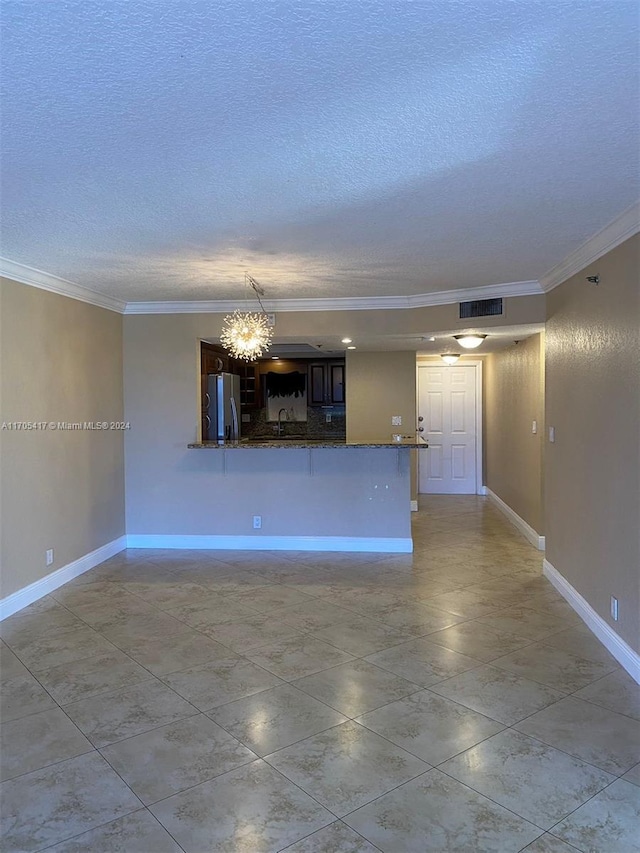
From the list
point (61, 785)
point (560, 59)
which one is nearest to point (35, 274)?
point (61, 785)

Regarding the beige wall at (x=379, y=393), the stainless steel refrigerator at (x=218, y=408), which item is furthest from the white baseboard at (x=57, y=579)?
the beige wall at (x=379, y=393)

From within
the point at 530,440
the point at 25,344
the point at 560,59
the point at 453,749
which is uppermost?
the point at 560,59

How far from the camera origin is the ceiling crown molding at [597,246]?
9.85 ft

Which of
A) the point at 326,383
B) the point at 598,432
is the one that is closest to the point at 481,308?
the point at 598,432

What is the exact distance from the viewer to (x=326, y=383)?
8711mm

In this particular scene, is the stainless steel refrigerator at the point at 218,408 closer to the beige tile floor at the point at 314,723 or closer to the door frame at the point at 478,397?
the beige tile floor at the point at 314,723

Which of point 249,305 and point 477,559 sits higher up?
point 249,305

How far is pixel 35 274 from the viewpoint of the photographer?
167 inches

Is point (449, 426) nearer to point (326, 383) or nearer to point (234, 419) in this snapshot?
point (326, 383)

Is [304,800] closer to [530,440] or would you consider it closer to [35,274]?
[35,274]

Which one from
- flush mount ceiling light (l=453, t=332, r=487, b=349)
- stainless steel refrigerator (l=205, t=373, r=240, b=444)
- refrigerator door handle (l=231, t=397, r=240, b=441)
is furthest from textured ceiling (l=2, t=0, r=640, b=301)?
refrigerator door handle (l=231, t=397, r=240, b=441)

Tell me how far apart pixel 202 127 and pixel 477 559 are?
4.67 metres

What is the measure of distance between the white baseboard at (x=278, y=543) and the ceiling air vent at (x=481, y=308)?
2.28 meters

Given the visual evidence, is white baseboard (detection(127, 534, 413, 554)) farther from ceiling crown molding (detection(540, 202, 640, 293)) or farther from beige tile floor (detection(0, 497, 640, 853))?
ceiling crown molding (detection(540, 202, 640, 293))
